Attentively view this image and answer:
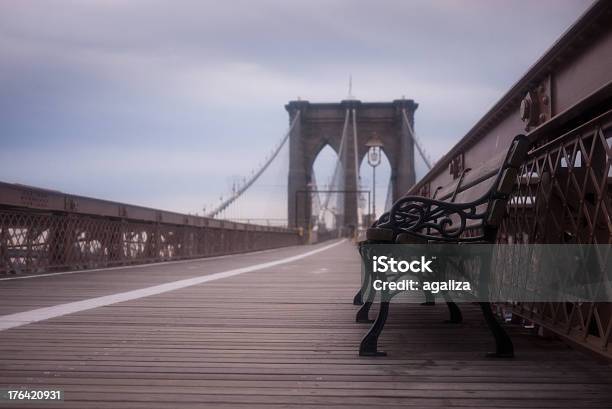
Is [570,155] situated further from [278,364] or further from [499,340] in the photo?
[278,364]

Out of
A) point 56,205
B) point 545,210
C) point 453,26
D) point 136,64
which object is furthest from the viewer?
point 136,64

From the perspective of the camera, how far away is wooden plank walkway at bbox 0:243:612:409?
5.68 ft

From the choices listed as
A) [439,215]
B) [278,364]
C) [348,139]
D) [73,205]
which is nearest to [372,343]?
[278,364]

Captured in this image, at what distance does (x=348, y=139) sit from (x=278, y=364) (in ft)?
175

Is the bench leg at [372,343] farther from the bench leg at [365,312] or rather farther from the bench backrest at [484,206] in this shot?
the bench leg at [365,312]

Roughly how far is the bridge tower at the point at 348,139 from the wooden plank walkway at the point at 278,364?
4640 centimetres

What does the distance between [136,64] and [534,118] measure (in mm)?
12017

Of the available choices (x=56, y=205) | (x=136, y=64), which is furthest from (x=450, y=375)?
(x=136, y=64)

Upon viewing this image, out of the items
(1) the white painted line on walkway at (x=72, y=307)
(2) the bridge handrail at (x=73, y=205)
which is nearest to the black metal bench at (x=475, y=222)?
(1) the white painted line on walkway at (x=72, y=307)

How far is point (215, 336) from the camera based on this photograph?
267cm

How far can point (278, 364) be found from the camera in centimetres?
214

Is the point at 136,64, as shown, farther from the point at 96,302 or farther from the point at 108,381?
the point at 108,381

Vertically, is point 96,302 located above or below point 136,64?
below

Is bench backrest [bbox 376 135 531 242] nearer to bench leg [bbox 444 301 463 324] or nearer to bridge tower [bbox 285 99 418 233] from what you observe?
bench leg [bbox 444 301 463 324]
